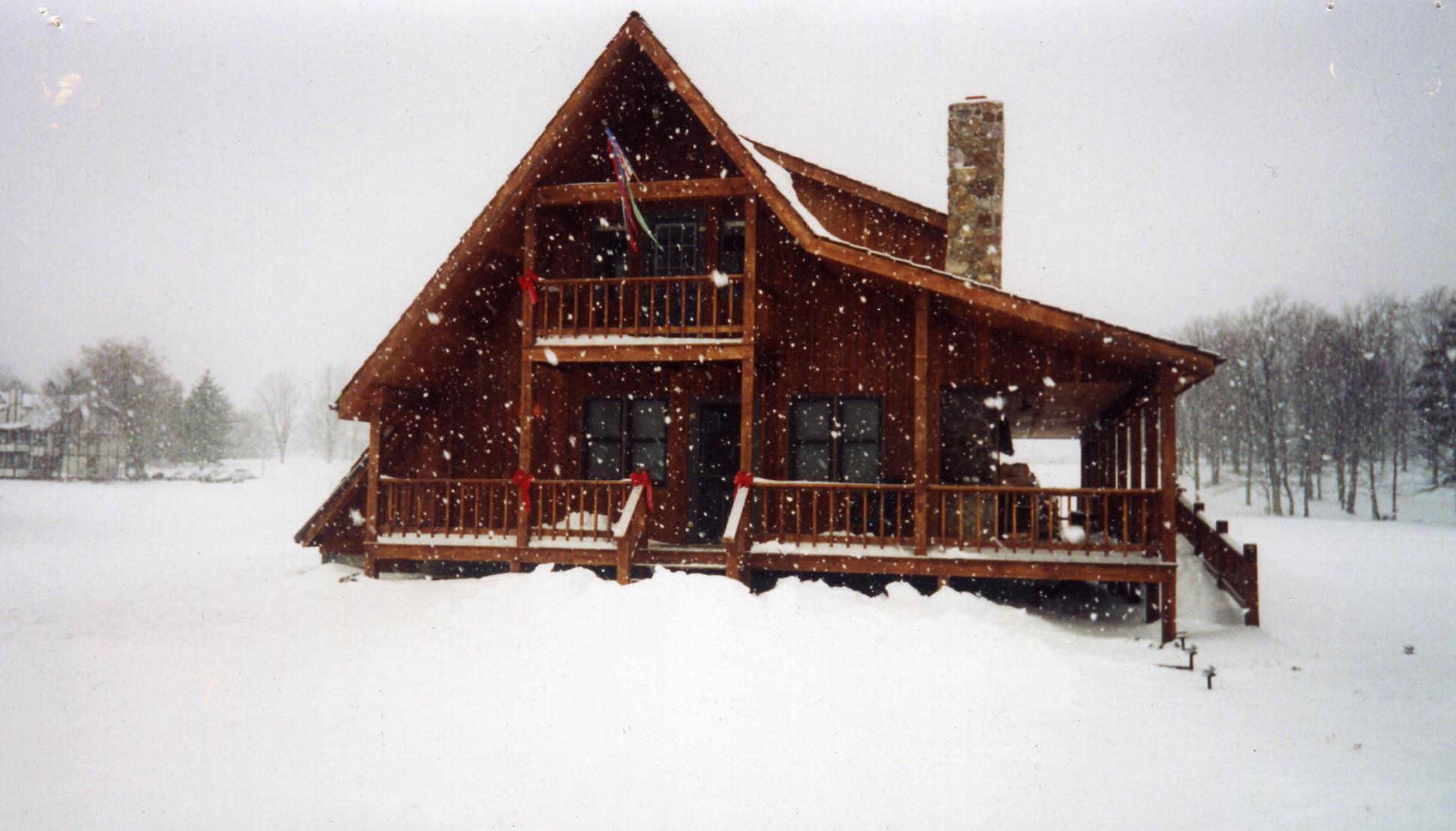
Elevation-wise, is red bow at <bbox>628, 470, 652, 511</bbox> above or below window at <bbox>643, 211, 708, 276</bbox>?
below

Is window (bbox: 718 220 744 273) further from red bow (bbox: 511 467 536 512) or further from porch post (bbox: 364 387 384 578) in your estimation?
porch post (bbox: 364 387 384 578)

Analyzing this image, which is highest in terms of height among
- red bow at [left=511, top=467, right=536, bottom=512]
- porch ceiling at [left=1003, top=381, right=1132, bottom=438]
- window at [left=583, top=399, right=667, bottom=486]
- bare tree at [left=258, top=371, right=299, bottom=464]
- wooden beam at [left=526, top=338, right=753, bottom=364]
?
bare tree at [left=258, top=371, right=299, bottom=464]

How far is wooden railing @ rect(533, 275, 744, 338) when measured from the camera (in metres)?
12.0

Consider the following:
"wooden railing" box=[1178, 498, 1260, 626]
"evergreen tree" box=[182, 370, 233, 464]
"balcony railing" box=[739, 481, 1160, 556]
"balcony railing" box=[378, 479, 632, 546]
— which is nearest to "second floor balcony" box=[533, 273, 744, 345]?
"balcony railing" box=[378, 479, 632, 546]

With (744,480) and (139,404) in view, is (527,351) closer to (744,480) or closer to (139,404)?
(744,480)

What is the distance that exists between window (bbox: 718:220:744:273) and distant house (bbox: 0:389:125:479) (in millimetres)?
32149

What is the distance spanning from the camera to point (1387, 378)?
47156mm

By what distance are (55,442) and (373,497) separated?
34.5m

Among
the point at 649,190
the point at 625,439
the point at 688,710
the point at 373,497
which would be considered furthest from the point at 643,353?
the point at 688,710

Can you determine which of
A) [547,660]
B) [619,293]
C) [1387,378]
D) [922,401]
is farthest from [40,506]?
[1387,378]

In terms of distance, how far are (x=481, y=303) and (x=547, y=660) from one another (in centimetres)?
745

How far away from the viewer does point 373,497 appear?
1255 centimetres

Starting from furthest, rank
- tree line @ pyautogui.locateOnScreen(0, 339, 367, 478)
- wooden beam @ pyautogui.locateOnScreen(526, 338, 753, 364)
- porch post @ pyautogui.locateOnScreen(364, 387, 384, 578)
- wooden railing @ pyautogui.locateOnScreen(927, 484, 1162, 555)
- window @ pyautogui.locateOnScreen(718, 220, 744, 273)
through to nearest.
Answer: tree line @ pyautogui.locateOnScreen(0, 339, 367, 478), window @ pyautogui.locateOnScreen(718, 220, 744, 273), porch post @ pyautogui.locateOnScreen(364, 387, 384, 578), wooden beam @ pyautogui.locateOnScreen(526, 338, 753, 364), wooden railing @ pyautogui.locateOnScreen(927, 484, 1162, 555)

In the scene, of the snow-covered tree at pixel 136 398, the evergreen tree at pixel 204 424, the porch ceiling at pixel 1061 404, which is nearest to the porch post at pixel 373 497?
the porch ceiling at pixel 1061 404
